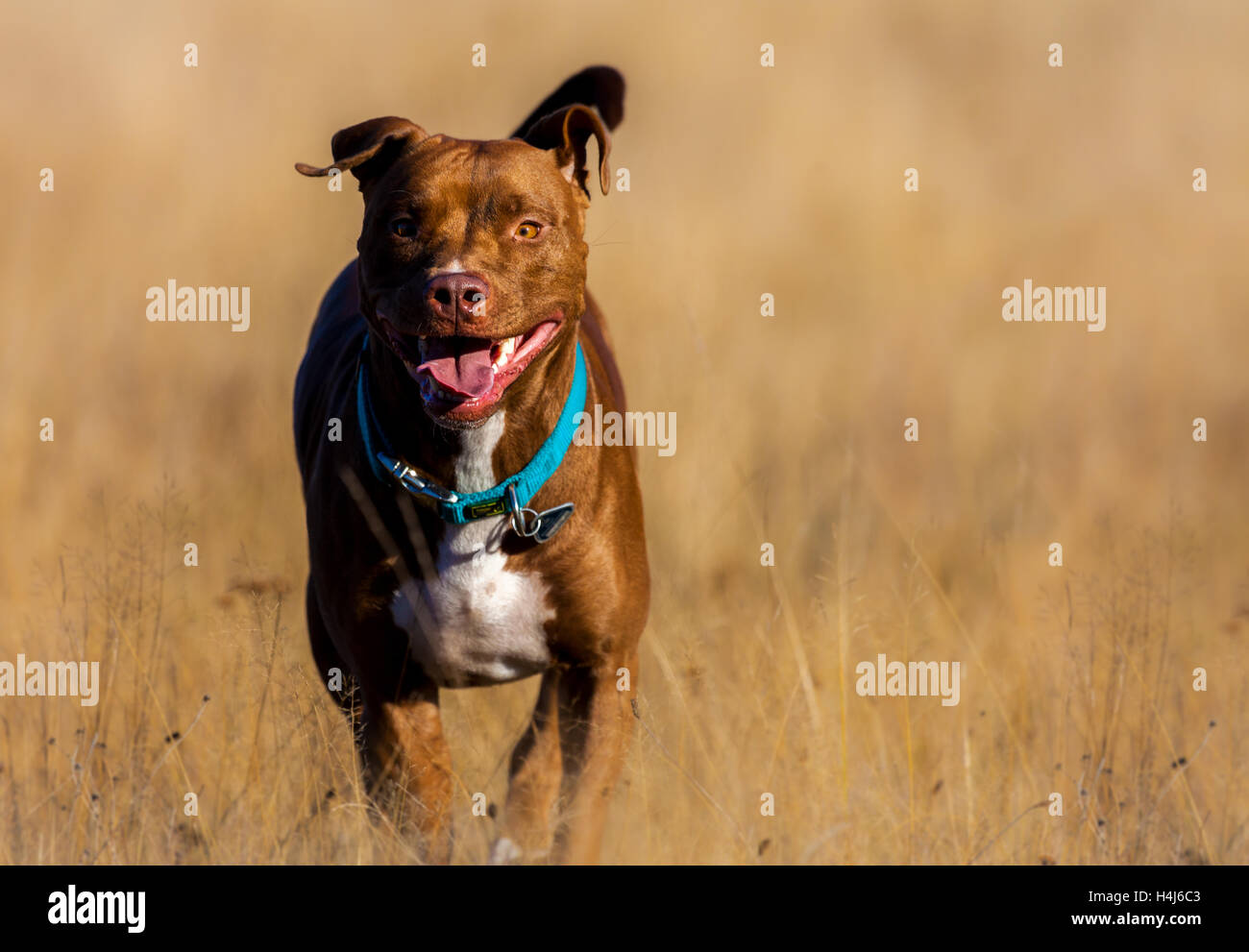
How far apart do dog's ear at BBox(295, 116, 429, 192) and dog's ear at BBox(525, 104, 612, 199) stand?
328mm

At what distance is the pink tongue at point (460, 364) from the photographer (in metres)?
3.79

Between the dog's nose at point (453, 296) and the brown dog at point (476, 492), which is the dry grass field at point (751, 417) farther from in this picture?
the dog's nose at point (453, 296)

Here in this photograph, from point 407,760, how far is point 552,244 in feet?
4.87

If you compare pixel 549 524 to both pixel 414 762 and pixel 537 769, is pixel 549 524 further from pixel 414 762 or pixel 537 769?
pixel 537 769

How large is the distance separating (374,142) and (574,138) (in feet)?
1.85

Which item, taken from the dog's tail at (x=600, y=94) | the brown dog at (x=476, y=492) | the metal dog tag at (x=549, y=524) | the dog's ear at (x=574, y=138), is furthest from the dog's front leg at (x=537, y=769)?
the dog's tail at (x=600, y=94)

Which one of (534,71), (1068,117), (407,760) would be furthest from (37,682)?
(1068,117)

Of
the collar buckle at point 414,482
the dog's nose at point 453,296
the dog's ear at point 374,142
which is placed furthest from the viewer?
the dog's ear at point 374,142

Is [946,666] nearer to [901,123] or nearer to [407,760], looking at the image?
[407,760]

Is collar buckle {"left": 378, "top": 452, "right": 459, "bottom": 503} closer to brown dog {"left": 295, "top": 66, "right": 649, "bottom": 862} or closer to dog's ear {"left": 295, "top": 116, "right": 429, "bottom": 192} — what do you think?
brown dog {"left": 295, "top": 66, "right": 649, "bottom": 862}

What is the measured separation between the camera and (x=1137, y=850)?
4.43 meters

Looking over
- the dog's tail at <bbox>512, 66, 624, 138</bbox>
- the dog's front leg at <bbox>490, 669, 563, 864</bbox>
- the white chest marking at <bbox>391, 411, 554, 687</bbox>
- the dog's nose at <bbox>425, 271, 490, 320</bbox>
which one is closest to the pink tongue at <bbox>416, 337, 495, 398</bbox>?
the dog's nose at <bbox>425, 271, 490, 320</bbox>

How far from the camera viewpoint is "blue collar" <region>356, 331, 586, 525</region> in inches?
160

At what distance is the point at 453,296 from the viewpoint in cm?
363
